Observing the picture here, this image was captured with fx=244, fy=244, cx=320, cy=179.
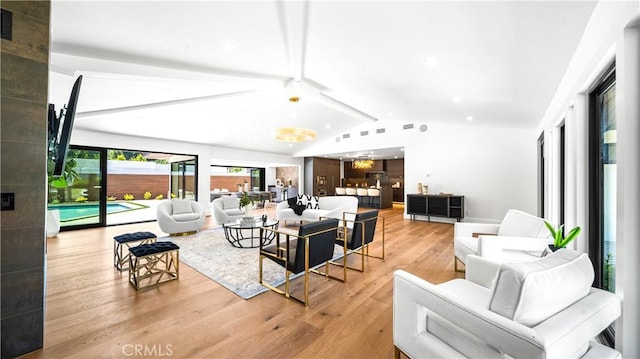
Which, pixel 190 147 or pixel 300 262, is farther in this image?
pixel 190 147

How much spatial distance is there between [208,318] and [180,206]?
14.0 ft

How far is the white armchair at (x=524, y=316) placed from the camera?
0.99m

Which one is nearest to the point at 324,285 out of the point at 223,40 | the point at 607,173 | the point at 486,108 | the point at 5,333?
the point at 5,333

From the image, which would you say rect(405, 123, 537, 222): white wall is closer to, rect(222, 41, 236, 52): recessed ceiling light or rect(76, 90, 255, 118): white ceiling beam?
rect(76, 90, 255, 118): white ceiling beam

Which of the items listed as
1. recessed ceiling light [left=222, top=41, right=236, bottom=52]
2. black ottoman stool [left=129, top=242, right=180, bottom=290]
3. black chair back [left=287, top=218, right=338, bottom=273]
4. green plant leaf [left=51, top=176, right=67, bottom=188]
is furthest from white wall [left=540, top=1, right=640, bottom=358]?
green plant leaf [left=51, top=176, right=67, bottom=188]

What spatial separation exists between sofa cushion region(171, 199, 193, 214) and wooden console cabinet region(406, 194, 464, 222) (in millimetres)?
6254

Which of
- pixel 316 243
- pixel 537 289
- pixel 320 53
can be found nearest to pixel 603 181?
pixel 537 289

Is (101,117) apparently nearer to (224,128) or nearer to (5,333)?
(224,128)

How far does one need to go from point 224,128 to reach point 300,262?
18.6 feet

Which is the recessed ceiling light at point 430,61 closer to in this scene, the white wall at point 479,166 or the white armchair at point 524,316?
the white armchair at point 524,316

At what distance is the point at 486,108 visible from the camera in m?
4.68

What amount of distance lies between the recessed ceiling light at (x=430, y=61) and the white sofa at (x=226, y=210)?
5.28 m

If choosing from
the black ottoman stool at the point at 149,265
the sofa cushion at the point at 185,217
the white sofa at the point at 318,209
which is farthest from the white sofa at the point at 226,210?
the black ottoman stool at the point at 149,265

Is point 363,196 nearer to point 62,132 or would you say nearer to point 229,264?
point 229,264
